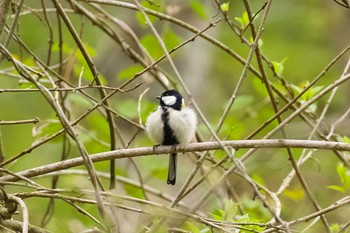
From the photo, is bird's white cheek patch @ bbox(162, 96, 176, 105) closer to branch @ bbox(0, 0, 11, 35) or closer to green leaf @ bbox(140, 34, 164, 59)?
green leaf @ bbox(140, 34, 164, 59)

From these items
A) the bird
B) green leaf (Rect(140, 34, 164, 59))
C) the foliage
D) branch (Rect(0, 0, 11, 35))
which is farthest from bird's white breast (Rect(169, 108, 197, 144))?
branch (Rect(0, 0, 11, 35))

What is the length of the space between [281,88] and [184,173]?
291cm

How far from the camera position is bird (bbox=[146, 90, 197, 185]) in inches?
158

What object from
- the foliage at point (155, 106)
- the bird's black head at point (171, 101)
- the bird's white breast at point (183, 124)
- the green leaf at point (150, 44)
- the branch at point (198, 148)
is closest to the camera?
the branch at point (198, 148)

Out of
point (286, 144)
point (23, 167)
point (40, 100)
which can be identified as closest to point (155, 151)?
point (286, 144)

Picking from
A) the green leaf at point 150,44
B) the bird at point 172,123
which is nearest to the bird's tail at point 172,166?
the bird at point 172,123

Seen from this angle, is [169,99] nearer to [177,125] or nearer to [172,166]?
[177,125]

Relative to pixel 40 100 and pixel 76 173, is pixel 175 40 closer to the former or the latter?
pixel 76 173

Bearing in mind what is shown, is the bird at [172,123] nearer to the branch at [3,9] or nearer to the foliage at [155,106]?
the foliage at [155,106]

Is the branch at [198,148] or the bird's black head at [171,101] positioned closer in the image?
the branch at [198,148]

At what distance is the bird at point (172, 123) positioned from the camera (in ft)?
13.2

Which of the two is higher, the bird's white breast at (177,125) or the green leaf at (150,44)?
the green leaf at (150,44)

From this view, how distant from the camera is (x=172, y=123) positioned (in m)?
4.09

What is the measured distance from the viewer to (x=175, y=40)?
183 inches
